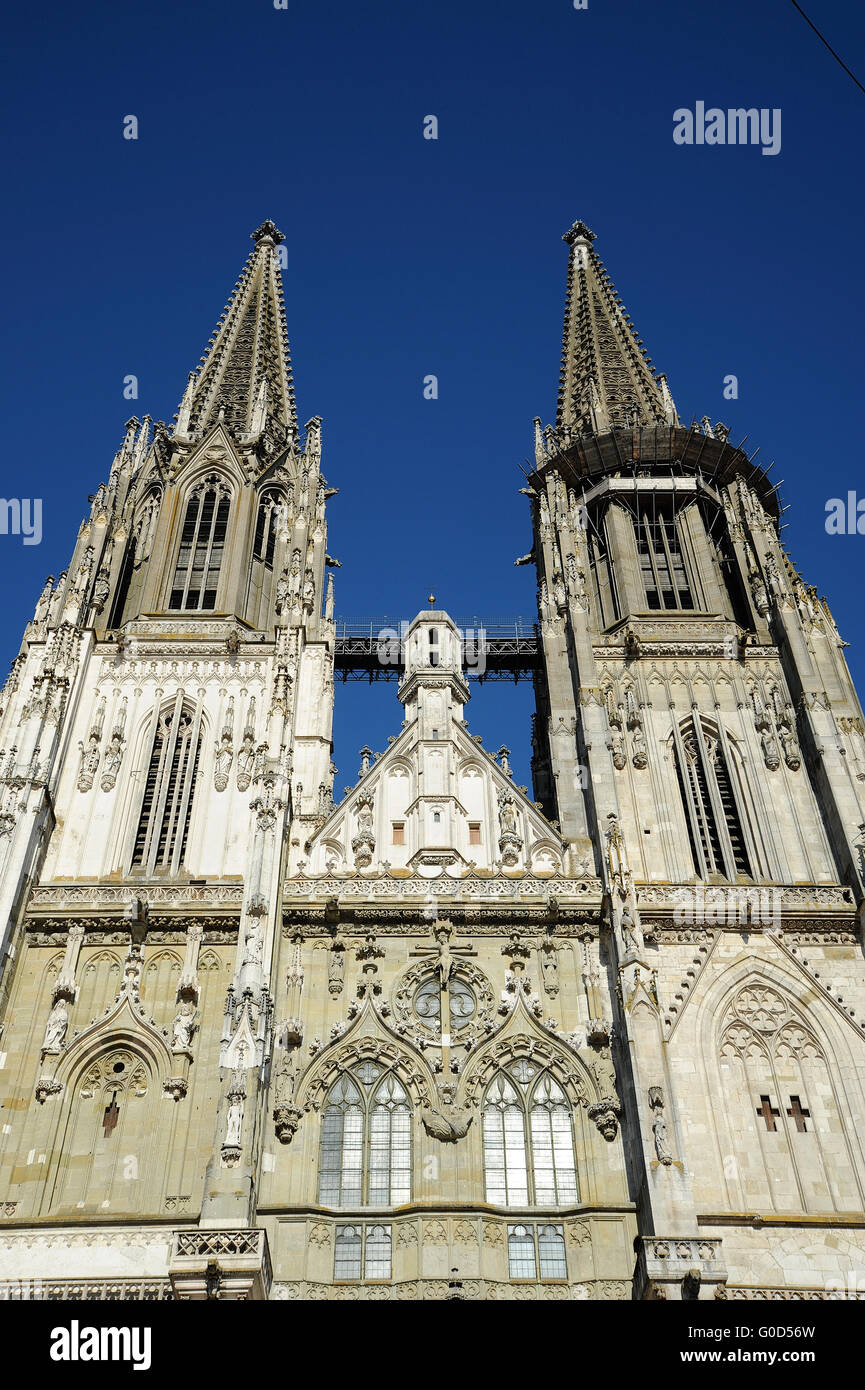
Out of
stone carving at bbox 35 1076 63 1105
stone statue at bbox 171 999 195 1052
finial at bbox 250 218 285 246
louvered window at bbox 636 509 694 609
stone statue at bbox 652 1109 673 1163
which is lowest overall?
stone statue at bbox 652 1109 673 1163

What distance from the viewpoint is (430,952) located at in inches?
1006

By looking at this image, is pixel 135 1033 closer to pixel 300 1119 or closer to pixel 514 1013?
pixel 300 1119

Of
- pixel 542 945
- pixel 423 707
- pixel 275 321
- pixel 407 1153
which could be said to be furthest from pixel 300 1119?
pixel 275 321

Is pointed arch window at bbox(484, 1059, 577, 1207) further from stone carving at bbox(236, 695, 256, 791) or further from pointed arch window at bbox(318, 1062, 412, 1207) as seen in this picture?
stone carving at bbox(236, 695, 256, 791)

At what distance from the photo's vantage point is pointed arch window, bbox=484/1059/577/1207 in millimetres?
22484

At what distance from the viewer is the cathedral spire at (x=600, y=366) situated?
43.7m

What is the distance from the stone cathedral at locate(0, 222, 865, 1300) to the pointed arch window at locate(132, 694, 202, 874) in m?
0.08

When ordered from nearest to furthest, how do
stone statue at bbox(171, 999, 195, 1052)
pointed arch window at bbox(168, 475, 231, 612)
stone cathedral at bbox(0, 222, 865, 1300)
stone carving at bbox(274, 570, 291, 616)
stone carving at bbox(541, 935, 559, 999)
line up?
stone cathedral at bbox(0, 222, 865, 1300), stone statue at bbox(171, 999, 195, 1052), stone carving at bbox(541, 935, 559, 999), stone carving at bbox(274, 570, 291, 616), pointed arch window at bbox(168, 475, 231, 612)

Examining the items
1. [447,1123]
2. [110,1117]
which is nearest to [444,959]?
[447,1123]

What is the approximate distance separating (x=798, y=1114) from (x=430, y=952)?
7.67 m

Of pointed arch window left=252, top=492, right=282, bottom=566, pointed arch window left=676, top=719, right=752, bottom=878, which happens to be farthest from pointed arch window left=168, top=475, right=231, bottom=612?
pointed arch window left=676, top=719, right=752, bottom=878

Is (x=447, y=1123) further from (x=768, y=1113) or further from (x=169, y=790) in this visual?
(x=169, y=790)

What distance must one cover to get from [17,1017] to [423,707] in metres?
11.8
